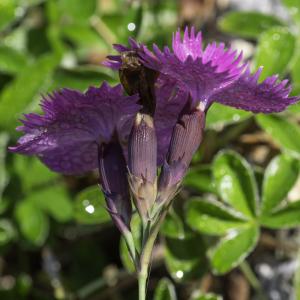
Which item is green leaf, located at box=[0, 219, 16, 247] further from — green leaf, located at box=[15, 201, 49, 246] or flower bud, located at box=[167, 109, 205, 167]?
flower bud, located at box=[167, 109, 205, 167]

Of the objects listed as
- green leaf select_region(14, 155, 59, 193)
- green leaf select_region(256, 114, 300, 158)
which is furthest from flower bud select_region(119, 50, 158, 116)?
green leaf select_region(14, 155, 59, 193)

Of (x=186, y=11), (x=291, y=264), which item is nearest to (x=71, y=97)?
(x=291, y=264)

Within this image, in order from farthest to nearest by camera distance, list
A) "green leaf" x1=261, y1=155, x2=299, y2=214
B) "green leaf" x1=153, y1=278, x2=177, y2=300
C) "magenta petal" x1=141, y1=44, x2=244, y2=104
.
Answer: "green leaf" x1=261, y1=155, x2=299, y2=214, "green leaf" x1=153, y1=278, x2=177, y2=300, "magenta petal" x1=141, y1=44, x2=244, y2=104

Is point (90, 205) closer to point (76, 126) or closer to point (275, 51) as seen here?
point (76, 126)

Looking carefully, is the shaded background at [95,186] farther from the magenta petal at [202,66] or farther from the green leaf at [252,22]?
the magenta petal at [202,66]

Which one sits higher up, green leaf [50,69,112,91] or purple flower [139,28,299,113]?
Result: green leaf [50,69,112,91]

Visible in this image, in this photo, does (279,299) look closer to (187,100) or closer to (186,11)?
(187,100)

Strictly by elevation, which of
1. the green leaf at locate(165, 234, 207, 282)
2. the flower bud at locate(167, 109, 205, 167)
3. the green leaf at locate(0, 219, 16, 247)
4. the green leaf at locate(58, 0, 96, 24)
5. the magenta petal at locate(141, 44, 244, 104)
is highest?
the green leaf at locate(58, 0, 96, 24)
